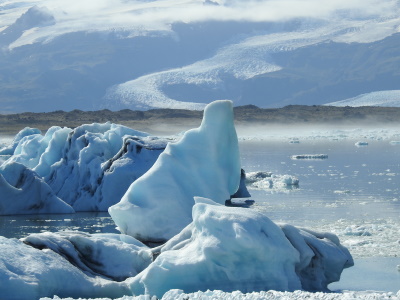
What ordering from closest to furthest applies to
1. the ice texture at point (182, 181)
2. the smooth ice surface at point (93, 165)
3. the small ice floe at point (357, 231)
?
1. the small ice floe at point (357, 231)
2. the ice texture at point (182, 181)
3. the smooth ice surface at point (93, 165)

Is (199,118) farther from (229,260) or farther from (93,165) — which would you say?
(229,260)

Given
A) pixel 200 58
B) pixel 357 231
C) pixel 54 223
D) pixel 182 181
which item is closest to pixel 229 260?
pixel 357 231

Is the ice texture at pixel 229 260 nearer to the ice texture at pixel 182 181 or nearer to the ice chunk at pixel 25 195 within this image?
the ice texture at pixel 182 181

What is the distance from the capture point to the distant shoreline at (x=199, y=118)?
56.0 m

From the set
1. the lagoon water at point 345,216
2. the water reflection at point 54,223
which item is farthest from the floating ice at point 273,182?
the water reflection at point 54,223

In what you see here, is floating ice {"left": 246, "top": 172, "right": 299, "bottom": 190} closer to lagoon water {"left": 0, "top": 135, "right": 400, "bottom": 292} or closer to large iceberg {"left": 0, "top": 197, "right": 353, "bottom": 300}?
lagoon water {"left": 0, "top": 135, "right": 400, "bottom": 292}

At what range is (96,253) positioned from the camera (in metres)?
7.27

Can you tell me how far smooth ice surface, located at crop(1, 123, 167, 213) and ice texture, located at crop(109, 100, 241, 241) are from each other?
80.8 inches

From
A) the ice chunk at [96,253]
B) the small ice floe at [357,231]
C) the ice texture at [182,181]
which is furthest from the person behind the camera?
the ice texture at [182,181]

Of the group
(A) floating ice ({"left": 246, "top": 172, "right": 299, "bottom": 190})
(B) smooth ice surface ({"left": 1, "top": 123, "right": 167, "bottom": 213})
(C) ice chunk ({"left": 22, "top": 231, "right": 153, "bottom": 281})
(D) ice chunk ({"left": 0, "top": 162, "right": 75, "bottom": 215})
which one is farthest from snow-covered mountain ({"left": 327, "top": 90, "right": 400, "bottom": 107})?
(C) ice chunk ({"left": 22, "top": 231, "right": 153, "bottom": 281})

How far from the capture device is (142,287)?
650 cm

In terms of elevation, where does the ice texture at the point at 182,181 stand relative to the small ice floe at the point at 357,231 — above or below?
above

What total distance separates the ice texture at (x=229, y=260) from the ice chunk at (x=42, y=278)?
0.29 metres

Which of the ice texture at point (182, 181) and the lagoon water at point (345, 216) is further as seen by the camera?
the ice texture at point (182, 181)
